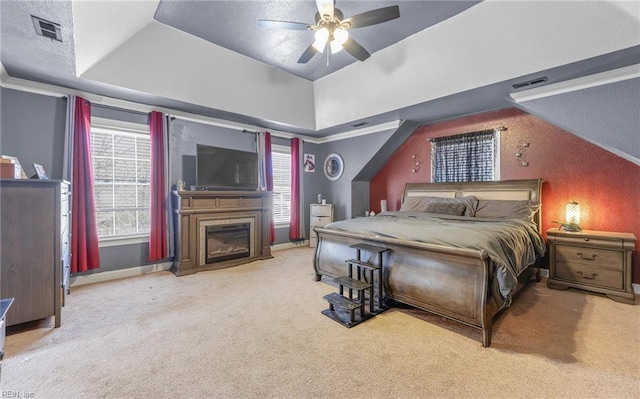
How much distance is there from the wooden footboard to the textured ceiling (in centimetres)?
258

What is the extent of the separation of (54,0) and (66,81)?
70.1 inches

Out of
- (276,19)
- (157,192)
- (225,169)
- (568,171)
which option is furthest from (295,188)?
(568,171)

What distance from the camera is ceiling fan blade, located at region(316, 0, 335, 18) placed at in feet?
7.55

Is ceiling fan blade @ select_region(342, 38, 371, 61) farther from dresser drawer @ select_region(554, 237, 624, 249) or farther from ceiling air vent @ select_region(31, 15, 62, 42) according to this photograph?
dresser drawer @ select_region(554, 237, 624, 249)

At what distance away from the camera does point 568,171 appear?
12.0 feet

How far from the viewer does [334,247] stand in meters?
3.35

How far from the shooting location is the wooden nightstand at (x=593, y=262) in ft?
9.56

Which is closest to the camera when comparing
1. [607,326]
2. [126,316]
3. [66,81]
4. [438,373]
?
[438,373]

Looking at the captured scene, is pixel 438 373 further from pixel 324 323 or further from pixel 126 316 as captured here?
pixel 126 316

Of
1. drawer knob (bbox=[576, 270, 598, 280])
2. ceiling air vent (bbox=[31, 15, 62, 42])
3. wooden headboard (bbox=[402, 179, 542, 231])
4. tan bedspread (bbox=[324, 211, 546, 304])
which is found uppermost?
ceiling air vent (bbox=[31, 15, 62, 42])

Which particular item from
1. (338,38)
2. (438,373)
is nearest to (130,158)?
(338,38)

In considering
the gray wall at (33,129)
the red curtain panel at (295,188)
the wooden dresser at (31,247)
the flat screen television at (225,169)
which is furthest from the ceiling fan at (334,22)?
the red curtain panel at (295,188)

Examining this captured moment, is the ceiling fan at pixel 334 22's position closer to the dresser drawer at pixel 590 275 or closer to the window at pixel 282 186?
the window at pixel 282 186

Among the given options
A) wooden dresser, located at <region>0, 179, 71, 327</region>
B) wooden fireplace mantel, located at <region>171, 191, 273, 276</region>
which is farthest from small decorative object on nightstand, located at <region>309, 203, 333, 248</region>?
wooden dresser, located at <region>0, 179, 71, 327</region>
